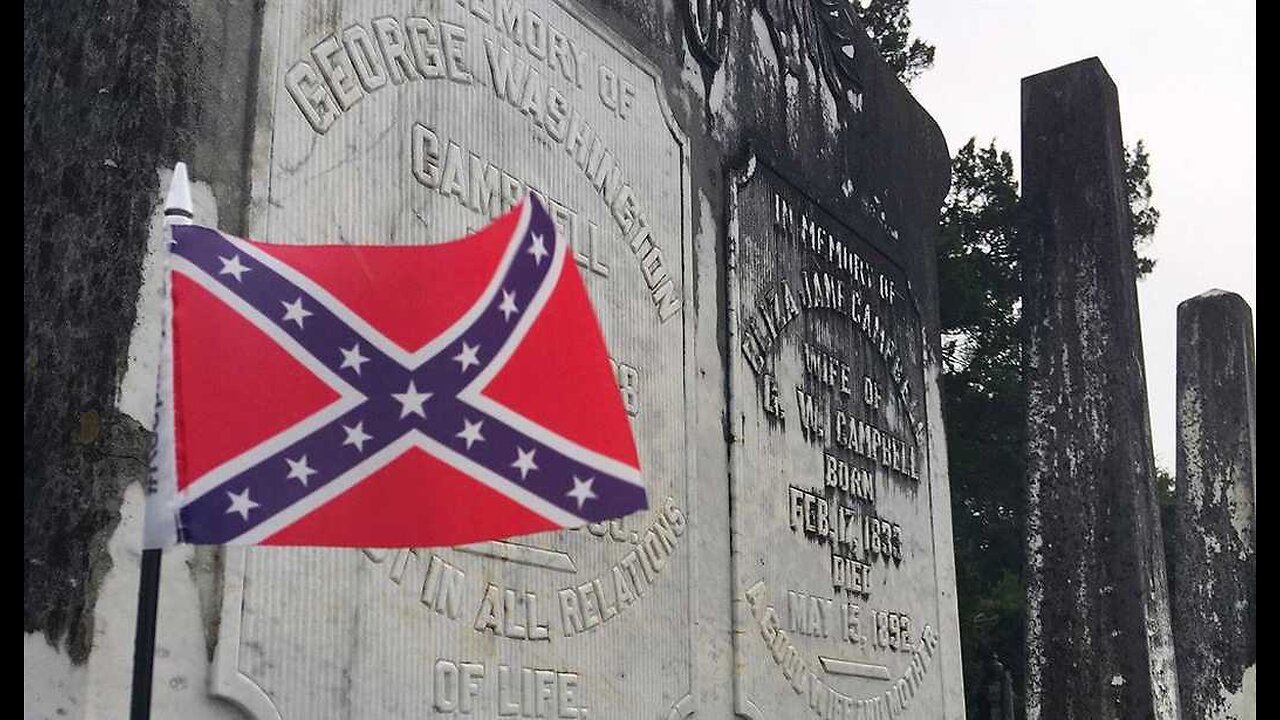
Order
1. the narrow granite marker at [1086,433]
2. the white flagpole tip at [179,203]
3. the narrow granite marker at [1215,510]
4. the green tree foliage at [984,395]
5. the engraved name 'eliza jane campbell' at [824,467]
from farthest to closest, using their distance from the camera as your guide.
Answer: the green tree foliage at [984,395] → the narrow granite marker at [1215,510] → the narrow granite marker at [1086,433] → the engraved name 'eliza jane campbell' at [824,467] → the white flagpole tip at [179,203]

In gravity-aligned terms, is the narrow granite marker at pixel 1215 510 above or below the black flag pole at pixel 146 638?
above

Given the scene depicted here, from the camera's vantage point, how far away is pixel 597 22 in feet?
17.2

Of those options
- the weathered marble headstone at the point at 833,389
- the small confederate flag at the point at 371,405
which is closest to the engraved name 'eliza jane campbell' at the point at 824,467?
the weathered marble headstone at the point at 833,389

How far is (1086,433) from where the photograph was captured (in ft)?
22.9

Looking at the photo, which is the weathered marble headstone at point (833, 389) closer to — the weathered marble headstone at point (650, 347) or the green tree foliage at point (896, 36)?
the weathered marble headstone at point (650, 347)

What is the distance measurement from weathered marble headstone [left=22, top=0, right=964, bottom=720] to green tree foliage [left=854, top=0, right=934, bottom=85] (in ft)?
32.1

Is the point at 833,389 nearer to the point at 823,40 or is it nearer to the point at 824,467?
the point at 824,467

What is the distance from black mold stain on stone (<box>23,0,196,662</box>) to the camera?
321 centimetres

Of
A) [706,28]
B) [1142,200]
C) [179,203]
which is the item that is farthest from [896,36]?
[179,203]

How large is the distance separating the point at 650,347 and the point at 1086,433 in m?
2.75

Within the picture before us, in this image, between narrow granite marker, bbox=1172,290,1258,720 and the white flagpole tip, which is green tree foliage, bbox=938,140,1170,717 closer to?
narrow granite marker, bbox=1172,290,1258,720

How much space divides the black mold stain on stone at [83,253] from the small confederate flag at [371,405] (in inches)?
32.0

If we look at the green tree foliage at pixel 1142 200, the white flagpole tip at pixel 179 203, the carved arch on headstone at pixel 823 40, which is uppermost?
the green tree foliage at pixel 1142 200

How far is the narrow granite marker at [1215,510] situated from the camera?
957 centimetres
